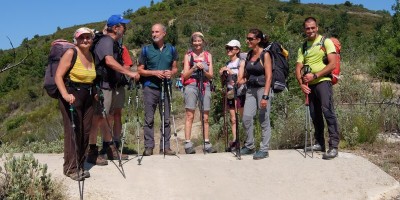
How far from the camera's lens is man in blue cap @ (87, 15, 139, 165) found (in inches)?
230

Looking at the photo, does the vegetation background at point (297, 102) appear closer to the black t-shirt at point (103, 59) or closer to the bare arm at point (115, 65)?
the black t-shirt at point (103, 59)

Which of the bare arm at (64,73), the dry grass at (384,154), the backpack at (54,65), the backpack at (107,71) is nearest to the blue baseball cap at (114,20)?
the backpack at (107,71)

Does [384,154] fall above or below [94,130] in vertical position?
below

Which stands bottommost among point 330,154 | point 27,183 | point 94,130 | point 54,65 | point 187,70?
point 330,154

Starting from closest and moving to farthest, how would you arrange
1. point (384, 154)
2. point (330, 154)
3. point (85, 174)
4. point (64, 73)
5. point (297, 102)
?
point (64, 73)
point (85, 174)
point (330, 154)
point (384, 154)
point (297, 102)

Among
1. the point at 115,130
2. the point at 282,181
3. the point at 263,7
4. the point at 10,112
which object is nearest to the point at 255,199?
the point at 282,181

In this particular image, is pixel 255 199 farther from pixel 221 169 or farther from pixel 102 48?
pixel 102 48

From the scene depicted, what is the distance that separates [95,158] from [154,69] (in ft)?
5.12

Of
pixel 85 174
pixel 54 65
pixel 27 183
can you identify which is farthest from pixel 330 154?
pixel 27 183

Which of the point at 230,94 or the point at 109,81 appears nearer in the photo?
the point at 109,81

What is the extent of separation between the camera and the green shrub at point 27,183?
469cm

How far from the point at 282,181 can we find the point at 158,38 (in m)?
2.70

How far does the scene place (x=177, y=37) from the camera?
117 ft

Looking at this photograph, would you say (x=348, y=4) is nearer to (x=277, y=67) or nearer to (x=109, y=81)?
(x=277, y=67)
